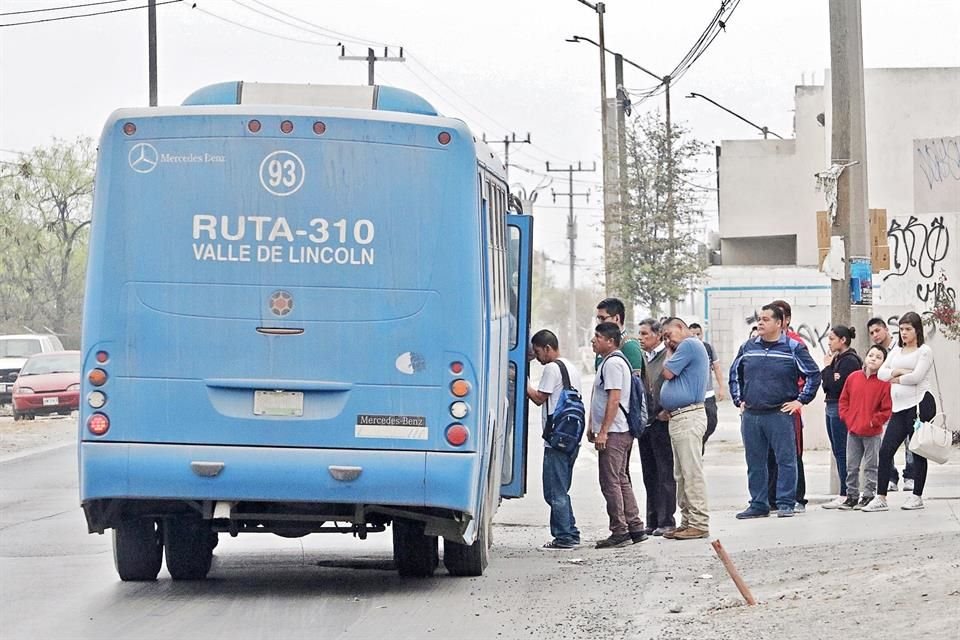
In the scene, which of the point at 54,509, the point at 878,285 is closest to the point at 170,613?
the point at 54,509

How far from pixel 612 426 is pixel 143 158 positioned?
5.05m

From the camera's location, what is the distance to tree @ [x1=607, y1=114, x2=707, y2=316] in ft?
131

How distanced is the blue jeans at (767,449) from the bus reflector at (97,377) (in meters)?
6.66

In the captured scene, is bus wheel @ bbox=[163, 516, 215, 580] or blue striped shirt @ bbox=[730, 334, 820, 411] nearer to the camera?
bus wheel @ bbox=[163, 516, 215, 580]

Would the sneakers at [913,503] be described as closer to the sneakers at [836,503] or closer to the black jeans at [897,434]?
the black jeans at [897,434]

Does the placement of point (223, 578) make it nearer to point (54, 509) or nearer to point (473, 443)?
point (473, 443)

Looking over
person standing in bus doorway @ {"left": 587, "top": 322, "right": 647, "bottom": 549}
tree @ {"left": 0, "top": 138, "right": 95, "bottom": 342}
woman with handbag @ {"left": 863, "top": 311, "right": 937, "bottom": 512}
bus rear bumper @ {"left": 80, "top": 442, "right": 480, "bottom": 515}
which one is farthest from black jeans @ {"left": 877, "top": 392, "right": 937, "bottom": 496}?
tree @ {"left": 0, "top": 138, "right": 95, "bottom": 342}

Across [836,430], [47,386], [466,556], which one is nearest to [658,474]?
[836,430]

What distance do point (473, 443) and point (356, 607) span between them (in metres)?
1.23

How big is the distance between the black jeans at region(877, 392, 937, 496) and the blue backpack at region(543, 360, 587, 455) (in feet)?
9.85

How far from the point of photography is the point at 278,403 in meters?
10.2

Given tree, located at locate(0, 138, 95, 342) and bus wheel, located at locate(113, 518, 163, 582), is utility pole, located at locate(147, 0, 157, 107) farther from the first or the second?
bus wheel, located at locate(113, 518, 163, 582)

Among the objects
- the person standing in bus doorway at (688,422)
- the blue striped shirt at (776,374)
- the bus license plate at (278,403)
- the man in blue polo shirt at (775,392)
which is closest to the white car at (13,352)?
the man in blue polo shirt at (775,392)

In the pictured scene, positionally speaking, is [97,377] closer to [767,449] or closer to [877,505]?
[767,449]
